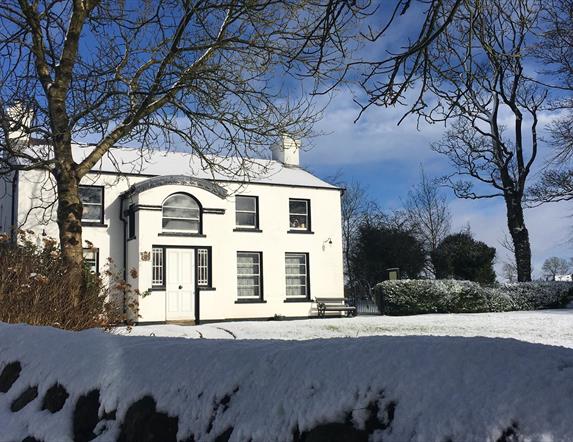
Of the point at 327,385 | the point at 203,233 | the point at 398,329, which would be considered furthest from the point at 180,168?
the point at 327,385

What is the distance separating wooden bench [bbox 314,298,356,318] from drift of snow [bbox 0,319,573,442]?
19.5 meters

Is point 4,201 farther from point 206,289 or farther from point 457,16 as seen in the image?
point 457,16

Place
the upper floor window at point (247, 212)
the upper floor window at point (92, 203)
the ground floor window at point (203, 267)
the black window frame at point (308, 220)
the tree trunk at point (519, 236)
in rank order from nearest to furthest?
the upper floor window at point (92, 203) < the ground floor window at point (203, 267) < the upper floor window at point (247, 212) < the black window frame at point (308, 220) < the tree trunk at point (519, 236)

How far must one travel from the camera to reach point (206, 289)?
20188mm

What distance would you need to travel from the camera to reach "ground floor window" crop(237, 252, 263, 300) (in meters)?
22.1

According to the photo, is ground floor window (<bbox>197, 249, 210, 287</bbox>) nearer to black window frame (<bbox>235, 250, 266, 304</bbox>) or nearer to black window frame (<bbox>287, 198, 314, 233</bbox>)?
black window frame (<bbox>235, 250, 266, 304</bbox>)

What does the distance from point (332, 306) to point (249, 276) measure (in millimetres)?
3619

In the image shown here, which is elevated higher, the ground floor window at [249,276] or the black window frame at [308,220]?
the black window frame at [308,220]

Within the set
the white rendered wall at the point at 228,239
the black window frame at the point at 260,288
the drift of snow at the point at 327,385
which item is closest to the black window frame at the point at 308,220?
the white rendered wall at the point at 228,239

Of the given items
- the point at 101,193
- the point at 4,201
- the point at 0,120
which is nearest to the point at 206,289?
the point at 101,193

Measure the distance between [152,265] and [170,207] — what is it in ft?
7.39

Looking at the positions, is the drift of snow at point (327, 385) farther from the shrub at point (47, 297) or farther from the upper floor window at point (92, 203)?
the upper floor window at point (92, 203)

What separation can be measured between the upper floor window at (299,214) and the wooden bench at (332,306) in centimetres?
318

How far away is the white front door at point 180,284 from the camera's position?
64.8ft
